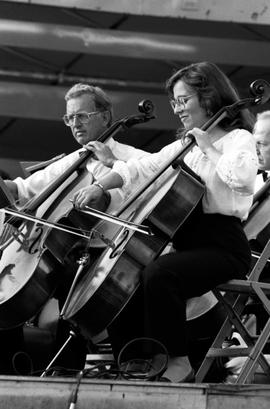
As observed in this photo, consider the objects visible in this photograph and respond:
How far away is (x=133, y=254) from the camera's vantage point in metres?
4.55

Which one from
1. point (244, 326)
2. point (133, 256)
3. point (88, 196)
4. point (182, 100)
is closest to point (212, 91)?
point (182, 100)

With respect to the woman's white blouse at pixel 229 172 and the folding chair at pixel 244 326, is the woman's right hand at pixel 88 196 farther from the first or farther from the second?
the folding chair at pixel 244 326

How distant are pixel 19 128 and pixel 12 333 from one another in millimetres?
5245

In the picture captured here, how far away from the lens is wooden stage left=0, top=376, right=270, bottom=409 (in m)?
3.93

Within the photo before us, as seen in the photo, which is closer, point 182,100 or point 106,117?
point 182,100

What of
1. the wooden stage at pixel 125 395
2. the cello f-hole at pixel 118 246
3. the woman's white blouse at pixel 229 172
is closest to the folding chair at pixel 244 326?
the woman's white blouse at pixel 229 172

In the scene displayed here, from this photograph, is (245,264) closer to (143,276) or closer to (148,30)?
(143,276)

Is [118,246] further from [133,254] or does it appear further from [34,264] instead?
[34,264]

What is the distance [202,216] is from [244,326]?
0.46 m

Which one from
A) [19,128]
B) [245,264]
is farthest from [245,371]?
[19,128]

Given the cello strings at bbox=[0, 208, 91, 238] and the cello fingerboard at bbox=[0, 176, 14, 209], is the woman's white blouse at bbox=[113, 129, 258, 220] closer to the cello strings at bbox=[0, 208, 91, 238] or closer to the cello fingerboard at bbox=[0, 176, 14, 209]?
the cello strings at bbox=[0, 208, 91, 238]

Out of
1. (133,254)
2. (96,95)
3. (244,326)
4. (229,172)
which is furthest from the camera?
(96,95)

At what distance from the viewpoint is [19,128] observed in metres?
10.2

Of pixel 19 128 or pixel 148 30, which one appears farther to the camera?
pixel 19 128
